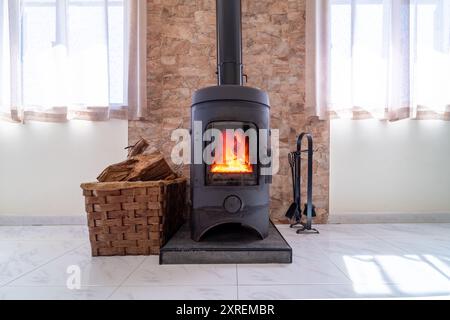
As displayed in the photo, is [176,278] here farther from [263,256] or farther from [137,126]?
[137,126]

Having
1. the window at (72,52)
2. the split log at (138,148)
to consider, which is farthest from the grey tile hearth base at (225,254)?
the window at (72,52)

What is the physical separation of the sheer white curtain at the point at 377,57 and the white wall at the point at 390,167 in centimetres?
A: 14

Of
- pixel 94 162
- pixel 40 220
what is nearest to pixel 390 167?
pixel 94 162

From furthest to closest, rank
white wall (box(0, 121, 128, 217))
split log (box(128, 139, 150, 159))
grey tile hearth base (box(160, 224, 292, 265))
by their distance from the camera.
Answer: white wall (box(0, 121, 128, 217)) < split log (box(128, 139, 150, 159)) < grey tile hearth base (box(160, 224, 292, 265))

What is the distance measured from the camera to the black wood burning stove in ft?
3.67

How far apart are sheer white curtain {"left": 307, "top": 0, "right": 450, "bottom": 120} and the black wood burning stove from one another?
0.72 meters

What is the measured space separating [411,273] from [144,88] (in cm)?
168

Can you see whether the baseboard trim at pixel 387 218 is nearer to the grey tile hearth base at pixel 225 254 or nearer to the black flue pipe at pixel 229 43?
the grey tile hearth base at pixel 225 254

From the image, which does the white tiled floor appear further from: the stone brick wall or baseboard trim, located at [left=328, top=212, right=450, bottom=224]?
the stone brick wall

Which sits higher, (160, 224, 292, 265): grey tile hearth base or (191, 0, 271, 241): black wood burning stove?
(191, 0, 271, 241): black wood burning stove

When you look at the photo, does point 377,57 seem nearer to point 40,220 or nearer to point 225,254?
point 225,254

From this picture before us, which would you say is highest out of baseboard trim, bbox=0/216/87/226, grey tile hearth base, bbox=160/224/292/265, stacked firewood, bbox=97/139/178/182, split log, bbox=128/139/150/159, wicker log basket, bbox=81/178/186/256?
split log, bbox=128/139/150/159

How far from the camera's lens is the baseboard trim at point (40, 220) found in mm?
1741

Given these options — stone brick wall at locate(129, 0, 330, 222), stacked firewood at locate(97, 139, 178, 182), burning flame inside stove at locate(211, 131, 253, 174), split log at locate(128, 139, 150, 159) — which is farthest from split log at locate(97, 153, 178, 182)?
stone brick wall at locate(129, 0, 330, 222)
